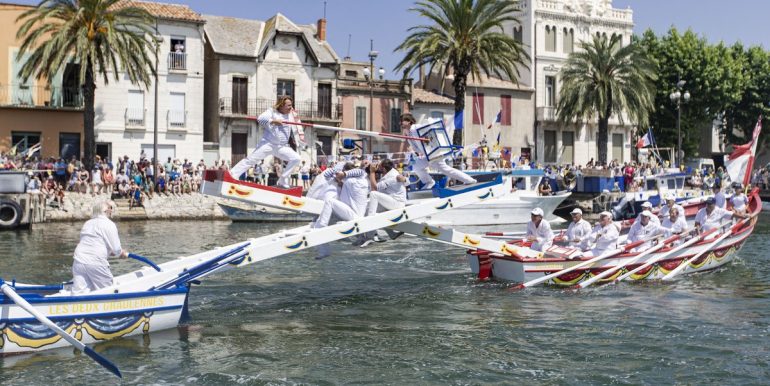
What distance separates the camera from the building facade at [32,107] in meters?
47.9

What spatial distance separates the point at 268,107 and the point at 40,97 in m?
15.3

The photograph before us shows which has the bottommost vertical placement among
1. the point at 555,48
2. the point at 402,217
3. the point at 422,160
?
the point at 402,217

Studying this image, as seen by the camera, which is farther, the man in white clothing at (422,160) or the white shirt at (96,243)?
the man in white clothing at (422,160)

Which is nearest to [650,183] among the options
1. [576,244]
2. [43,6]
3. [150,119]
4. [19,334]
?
[576,244]

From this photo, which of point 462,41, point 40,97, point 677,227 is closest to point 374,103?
point 462,41

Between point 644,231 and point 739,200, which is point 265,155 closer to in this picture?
point 644,231

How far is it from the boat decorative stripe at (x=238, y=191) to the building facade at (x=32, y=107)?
35.6m

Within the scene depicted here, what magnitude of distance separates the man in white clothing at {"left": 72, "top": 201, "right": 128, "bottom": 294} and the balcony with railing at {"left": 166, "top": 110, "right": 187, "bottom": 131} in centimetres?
3979

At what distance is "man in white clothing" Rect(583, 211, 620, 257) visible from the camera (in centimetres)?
2097

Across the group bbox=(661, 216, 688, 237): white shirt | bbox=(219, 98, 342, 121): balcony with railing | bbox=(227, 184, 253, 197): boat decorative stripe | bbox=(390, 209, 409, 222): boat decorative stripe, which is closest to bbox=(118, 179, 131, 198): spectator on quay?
bbox=(219, 98, 342, 121): balcony with railing

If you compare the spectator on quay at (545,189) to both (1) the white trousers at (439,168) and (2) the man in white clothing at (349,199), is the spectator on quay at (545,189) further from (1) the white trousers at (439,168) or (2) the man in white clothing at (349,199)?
(2) the man in white clothing at (349,199)

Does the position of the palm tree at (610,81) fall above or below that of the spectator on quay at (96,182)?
above

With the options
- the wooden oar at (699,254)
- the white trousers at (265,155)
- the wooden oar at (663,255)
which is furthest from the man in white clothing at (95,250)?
the wooden oar at (699,254)

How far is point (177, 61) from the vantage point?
53312mm
